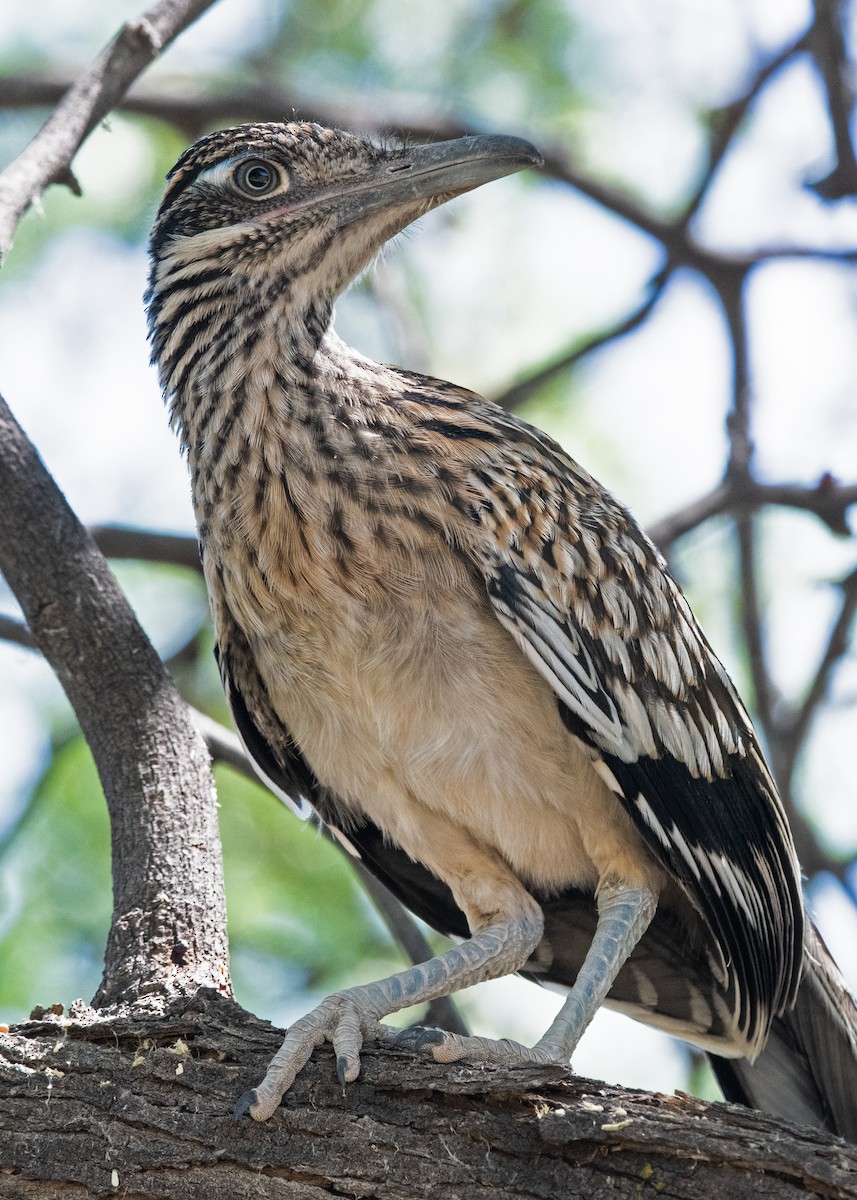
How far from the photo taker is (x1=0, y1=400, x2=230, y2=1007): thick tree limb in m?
3.63

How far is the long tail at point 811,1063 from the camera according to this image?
13.5 ft

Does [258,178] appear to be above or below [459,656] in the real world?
above

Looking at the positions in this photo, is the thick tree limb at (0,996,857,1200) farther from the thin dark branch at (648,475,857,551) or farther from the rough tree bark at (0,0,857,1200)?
the thin dark branch at (648,475,857,551)

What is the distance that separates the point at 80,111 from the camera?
15.0 ft

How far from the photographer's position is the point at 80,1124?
2.75 metres

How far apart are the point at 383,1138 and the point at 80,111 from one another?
11.6ft

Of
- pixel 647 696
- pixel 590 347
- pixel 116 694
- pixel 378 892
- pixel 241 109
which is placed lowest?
pixel 378 892

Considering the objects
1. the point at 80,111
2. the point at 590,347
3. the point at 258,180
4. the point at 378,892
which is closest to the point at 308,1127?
the point at 378,892

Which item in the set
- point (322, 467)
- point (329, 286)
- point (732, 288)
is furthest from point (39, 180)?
point (732, 288)

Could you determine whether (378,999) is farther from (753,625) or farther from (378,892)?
(753,625)

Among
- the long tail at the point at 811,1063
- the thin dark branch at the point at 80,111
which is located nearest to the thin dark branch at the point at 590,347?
the thin dark branch at the point at 80,111

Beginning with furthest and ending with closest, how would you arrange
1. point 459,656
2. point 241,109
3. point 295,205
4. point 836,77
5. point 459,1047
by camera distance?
point 241,109, point 836,77, point 295,205, point 459,656, point 459,1047

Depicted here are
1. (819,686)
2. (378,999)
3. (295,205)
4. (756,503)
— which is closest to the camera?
(378,999)

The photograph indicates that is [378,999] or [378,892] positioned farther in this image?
[378,892]
